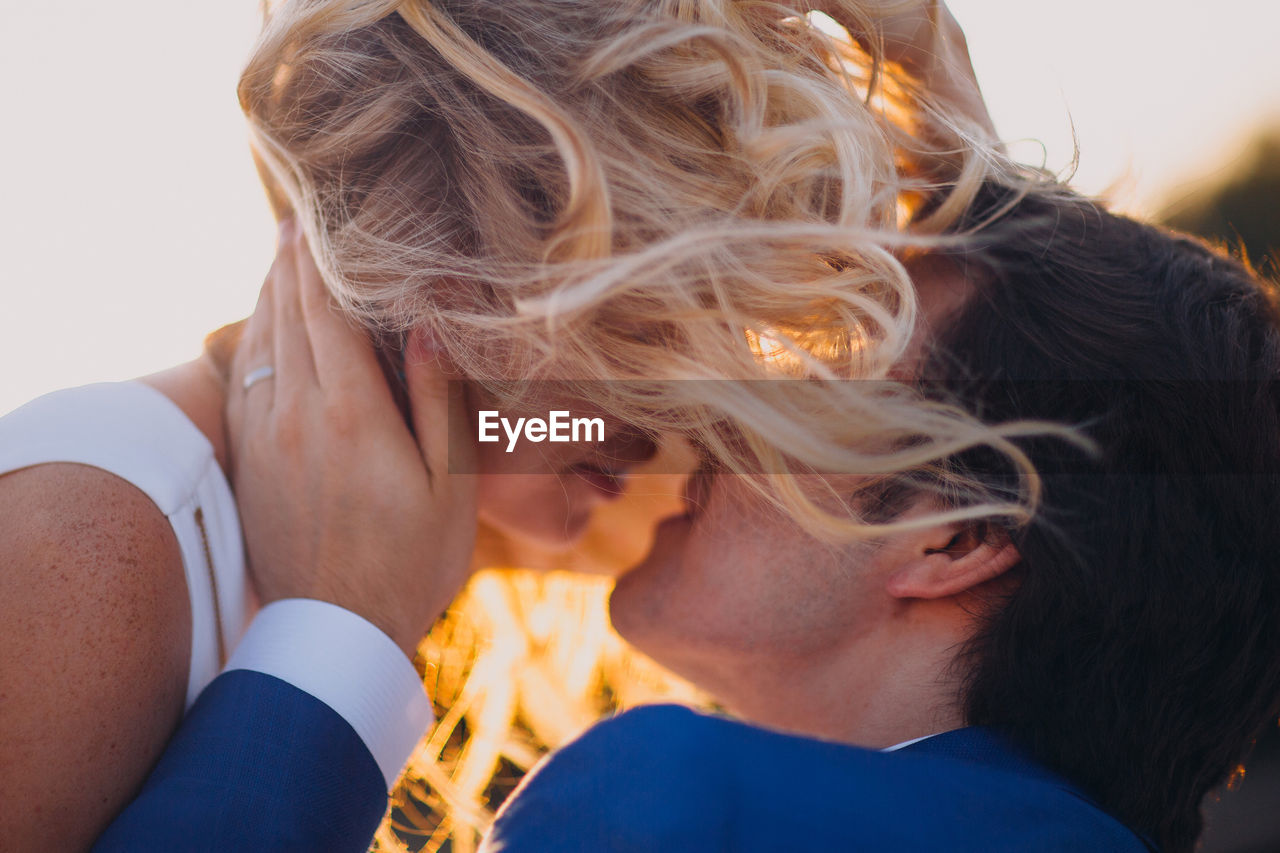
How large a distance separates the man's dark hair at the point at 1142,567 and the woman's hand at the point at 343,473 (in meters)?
0.90

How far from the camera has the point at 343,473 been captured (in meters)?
1.41

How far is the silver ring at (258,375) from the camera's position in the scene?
1.52m

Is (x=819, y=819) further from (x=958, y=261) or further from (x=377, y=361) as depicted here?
(x=377, y=361)

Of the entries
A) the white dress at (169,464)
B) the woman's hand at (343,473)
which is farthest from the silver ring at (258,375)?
the white dress at (169,464)

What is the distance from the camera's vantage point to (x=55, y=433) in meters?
1.19

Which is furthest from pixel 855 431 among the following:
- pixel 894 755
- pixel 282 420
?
pixel 282 420

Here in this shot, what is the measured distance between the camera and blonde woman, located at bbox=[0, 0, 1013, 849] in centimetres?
114

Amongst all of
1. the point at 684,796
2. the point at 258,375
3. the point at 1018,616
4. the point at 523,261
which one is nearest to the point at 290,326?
the point at 258,375

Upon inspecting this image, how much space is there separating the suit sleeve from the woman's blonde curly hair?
1.65ft

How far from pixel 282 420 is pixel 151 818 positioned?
2.11 ft

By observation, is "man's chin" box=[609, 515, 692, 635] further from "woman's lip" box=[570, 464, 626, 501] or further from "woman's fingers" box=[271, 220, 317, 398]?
"woman's fingers" box=[271, 220, 317, 398]

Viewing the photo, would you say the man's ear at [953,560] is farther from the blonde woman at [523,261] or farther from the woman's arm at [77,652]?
the woman's arm at [77,652]

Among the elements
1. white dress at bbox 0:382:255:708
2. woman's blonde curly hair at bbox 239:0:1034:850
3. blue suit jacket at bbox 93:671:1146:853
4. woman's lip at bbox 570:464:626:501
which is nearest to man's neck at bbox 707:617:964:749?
blue suit jacket at bbox 93:671:1146:853

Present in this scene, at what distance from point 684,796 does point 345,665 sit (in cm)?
65
